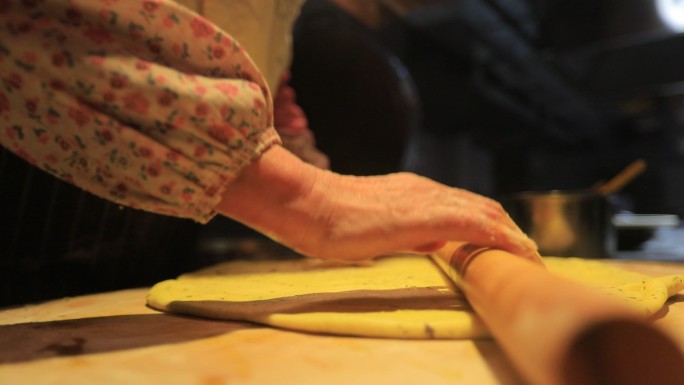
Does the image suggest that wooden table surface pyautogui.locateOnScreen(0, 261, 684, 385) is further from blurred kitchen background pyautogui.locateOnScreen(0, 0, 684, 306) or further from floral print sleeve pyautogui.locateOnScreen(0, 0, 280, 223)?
blurred kitchen background pyautogui.locateOnScreen(0, 0, 684, 306)

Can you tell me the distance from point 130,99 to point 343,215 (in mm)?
235

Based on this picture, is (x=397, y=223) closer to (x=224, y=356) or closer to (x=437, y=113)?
(x=224, y=356)

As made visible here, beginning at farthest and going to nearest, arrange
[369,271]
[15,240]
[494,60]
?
[494,60]
[369,271]
[15,240]

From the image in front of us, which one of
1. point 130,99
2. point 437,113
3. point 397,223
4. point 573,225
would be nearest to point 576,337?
point 397,223

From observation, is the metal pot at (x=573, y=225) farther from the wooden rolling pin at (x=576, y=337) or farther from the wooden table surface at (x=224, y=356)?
the wooden rolling pin at (x=576, y=337)

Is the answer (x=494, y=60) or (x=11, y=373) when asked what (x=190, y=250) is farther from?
(x=494, y=60)

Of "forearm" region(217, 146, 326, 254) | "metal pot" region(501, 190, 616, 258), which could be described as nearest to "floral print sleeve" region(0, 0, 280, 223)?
"forearm" region(217, 146, 326, 254)

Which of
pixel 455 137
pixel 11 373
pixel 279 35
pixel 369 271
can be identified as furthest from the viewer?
pixel 455 137

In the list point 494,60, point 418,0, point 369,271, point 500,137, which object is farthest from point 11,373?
point 500,137

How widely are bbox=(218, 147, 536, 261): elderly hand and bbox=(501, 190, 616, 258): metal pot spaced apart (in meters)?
0.63

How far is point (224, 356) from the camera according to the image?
0.42 m

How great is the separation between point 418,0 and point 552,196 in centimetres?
155

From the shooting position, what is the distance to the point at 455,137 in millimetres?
4332

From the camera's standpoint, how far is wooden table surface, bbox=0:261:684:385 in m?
0.37
